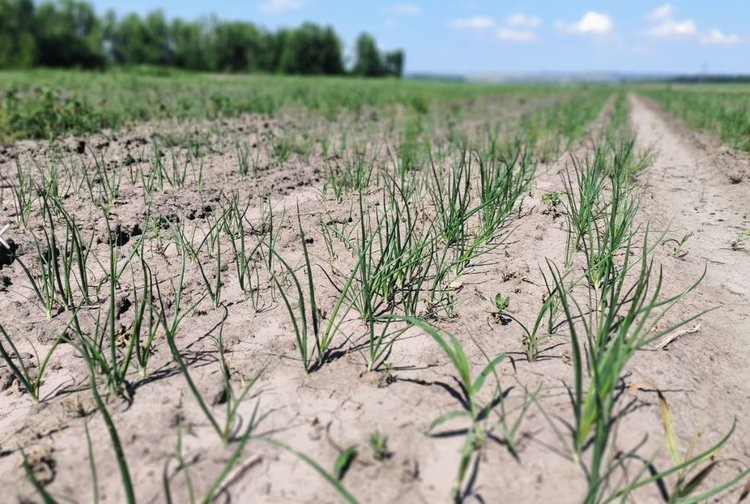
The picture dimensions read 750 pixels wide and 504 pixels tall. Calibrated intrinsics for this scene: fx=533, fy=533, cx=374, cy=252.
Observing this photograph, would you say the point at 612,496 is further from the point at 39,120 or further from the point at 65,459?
the point at 39,120

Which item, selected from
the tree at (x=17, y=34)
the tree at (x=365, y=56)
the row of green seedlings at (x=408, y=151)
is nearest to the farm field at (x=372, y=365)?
the row of green seedlings at (x=408, y=151)

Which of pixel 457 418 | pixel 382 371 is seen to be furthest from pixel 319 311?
pixel 457 418

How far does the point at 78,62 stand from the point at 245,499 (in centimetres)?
4790

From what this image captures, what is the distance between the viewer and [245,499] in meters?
1.15

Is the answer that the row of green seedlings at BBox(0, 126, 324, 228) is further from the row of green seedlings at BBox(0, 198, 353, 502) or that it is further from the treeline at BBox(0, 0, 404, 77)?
the treeline at BBox(0, 0, 404, 77)

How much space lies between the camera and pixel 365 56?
73.9m

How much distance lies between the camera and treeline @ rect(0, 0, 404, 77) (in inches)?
1506

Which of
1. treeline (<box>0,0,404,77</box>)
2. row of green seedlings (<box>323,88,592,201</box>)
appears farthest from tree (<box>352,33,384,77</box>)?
row of green seedlings (<box>323,88,592,201</box>)

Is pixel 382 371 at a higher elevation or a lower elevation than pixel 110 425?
lower

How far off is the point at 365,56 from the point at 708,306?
76878 millimetres

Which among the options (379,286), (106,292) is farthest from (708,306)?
(106,292)

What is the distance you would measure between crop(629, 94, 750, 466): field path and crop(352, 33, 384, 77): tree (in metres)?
73.3

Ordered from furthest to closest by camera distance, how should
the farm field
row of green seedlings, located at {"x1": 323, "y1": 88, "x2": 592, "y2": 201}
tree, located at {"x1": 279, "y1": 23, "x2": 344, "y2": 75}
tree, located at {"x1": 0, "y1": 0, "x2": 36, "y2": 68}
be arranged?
1. tree, located at {"x1": 279, "y1": 23, "x2": 344, "y2": 75}
2. tree, located at {"x1": 0, "y1": 0, "x2": 36, "y2": 68}
3. row of green seedlings, located at {"x1": 323, "y1": 88, "x2": 592, "y2": 201}
4. the farm field

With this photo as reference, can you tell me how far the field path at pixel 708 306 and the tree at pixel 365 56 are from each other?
73289 millimetres
